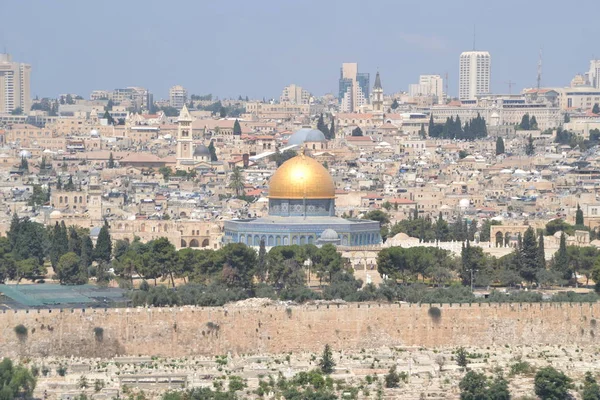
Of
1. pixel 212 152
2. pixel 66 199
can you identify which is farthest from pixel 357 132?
pixel 66 199

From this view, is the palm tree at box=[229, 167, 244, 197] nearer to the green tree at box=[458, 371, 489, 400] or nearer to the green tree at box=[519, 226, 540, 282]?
the green tree at box=[519, 226, 540, 282]

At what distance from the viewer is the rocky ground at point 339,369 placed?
45000 millimetres

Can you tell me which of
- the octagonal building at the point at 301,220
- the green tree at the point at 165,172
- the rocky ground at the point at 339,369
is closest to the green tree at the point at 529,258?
the octagonal building at the point at 301,220

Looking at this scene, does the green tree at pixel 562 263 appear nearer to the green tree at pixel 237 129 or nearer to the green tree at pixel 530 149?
the green tree at pixel 530 149

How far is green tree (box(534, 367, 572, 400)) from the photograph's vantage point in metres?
45.6

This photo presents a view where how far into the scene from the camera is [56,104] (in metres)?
196

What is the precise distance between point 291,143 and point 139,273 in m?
62.1

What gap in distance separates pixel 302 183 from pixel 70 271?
12.0 meters

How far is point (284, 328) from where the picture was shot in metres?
49.4

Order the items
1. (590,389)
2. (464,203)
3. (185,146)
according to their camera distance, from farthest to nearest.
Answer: (185,146)
(464,203)
(590,389)

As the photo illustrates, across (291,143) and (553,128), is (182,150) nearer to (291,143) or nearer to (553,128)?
(291,143)

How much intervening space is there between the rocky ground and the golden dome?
23072 millimetres

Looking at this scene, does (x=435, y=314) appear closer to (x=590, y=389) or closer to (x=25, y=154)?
(x=590, y=389)

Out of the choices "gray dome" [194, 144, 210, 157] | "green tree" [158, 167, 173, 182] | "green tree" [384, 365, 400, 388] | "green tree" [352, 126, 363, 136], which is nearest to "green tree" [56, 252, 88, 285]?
"green tree" [384, 365, 400, 388]
